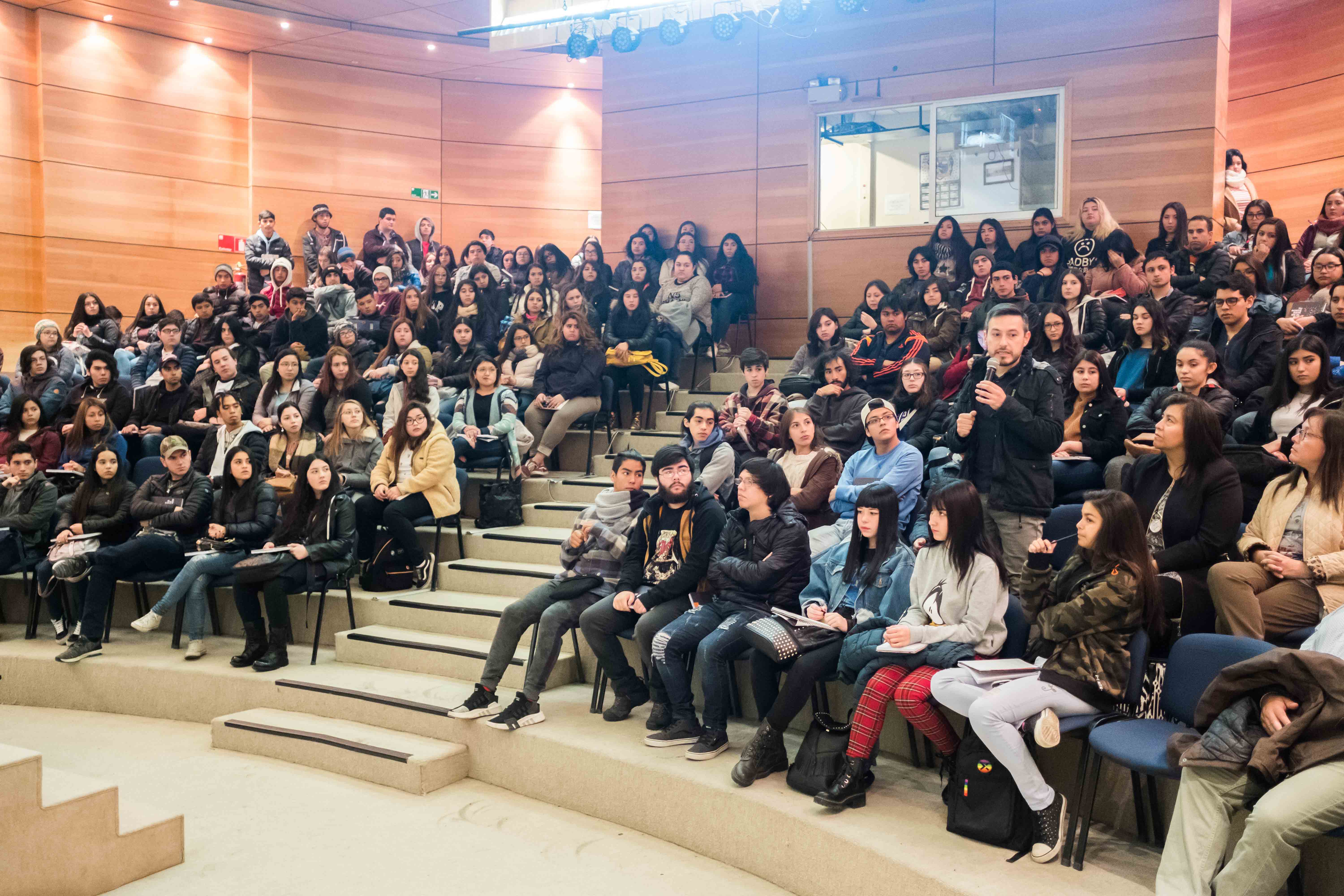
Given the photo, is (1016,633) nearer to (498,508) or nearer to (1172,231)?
(498,508)

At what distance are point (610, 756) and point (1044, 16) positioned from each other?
649 cm

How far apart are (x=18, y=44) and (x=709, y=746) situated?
1061cm

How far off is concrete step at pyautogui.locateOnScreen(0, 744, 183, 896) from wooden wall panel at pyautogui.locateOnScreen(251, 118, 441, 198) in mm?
9494

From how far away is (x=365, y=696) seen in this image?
5.08 m

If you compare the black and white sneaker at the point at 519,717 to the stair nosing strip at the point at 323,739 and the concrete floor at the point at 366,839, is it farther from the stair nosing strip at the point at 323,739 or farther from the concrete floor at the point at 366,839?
the stair nosing strip at the point at 323,739

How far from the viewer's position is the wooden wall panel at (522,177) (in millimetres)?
13109

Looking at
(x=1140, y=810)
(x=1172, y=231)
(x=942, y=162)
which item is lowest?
(x=1140, y=810)

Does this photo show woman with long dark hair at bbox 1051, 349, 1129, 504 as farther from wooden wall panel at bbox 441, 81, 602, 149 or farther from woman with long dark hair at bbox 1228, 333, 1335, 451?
wooden wall panel at bbox 441, 81, 602, 149

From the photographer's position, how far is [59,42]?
10680 mm

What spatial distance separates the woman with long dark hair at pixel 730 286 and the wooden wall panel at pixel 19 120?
289 inches

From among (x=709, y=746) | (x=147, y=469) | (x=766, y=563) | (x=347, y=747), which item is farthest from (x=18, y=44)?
(x=709, y=746)

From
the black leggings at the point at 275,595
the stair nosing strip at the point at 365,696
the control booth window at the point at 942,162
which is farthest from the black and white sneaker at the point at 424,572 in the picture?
the control booth window at the point at 942,162

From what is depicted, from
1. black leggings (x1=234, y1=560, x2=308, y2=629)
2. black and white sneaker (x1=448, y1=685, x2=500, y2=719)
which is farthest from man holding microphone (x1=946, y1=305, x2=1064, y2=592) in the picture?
black leggings (x1=234, y1=560, x2=308, y2=629)

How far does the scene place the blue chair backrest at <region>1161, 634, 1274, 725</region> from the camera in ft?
10.1
